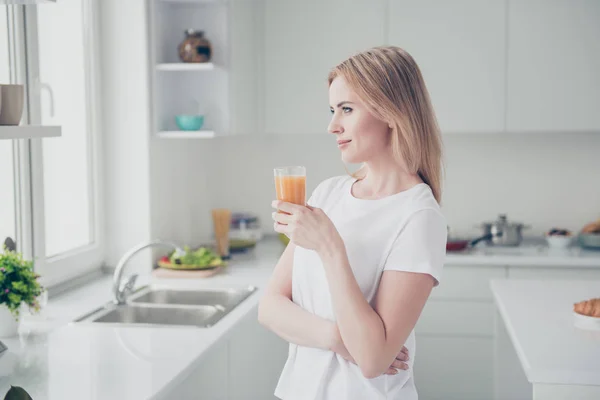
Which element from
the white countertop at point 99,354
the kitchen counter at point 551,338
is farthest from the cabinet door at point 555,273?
the white countertop at point 99,354

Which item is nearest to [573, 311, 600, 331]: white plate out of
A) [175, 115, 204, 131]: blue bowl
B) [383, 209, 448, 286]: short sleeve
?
[383, 209, 448, 286]: short sleeve

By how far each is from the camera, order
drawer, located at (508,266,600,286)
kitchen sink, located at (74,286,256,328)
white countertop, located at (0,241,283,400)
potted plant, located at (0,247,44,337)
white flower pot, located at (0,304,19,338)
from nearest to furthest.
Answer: white countertop, located at (0,241,283,400), potted plant, located at (0,247,44,337), white flower pot, located at (0,304,19,338), kitchen sink, located at (74,286,256,328), drawer, located at (508,266,600,286)

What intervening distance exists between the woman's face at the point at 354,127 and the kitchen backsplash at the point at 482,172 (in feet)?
8.39

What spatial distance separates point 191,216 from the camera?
3953 mm

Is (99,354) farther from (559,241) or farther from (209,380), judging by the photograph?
(559,241)

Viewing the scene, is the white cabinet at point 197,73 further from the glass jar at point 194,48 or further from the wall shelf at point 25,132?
the wall shelf at point 25,132

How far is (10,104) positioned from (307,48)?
2331mm

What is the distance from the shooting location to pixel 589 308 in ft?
7.72

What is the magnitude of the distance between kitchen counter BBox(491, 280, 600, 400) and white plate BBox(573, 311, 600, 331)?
3 cm

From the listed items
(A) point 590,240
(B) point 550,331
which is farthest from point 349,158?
(A) point 590,240

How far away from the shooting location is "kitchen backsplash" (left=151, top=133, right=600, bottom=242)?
427 cm

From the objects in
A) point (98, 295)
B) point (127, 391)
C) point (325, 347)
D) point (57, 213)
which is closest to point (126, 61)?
point (57, 213)

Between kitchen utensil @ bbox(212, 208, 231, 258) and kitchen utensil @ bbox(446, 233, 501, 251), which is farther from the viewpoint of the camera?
kitchen utensil @ bbox(446, 233, 501, 251)

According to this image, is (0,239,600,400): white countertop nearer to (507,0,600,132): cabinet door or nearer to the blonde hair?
the blonde hair
